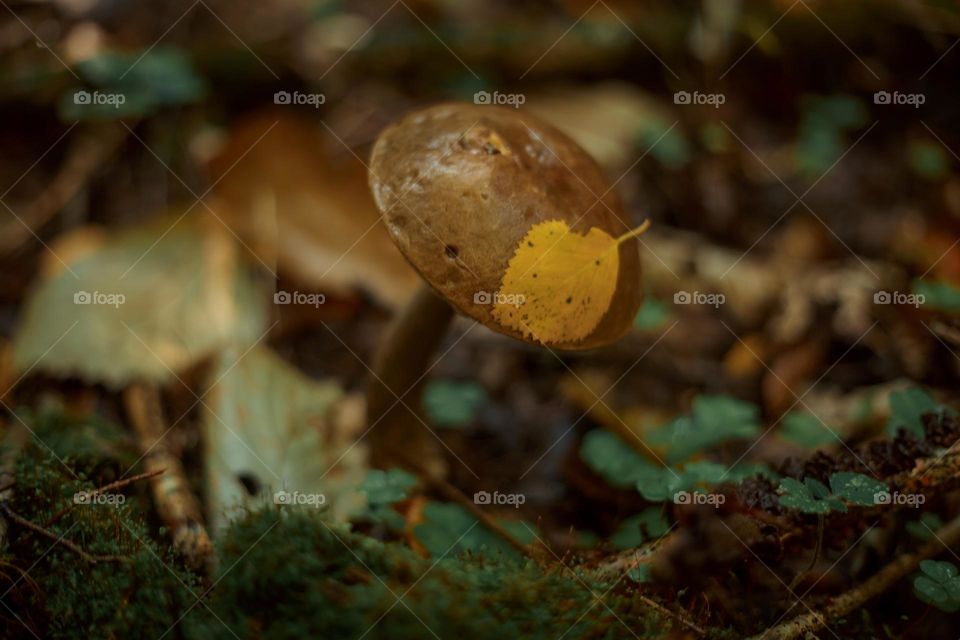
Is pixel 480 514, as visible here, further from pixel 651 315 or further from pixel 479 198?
pixel 651 315

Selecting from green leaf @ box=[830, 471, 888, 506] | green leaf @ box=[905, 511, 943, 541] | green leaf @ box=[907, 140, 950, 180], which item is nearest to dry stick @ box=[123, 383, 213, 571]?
green leaf @ box=[830, 471, 888, 506]

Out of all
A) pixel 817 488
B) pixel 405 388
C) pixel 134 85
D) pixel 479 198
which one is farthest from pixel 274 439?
pixel 134 85

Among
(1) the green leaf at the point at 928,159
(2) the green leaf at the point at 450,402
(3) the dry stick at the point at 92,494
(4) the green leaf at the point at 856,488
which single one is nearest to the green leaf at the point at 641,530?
(4) the green leaf at the point at 856,488

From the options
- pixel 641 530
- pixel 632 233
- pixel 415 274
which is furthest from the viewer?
pixel 415 274

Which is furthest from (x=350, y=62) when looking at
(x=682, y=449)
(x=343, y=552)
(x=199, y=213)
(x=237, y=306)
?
(x=343, y=552)

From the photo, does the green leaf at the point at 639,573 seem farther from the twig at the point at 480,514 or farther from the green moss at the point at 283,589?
the twig at the point at 480,514

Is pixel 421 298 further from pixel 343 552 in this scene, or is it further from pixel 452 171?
pixel 343 552
